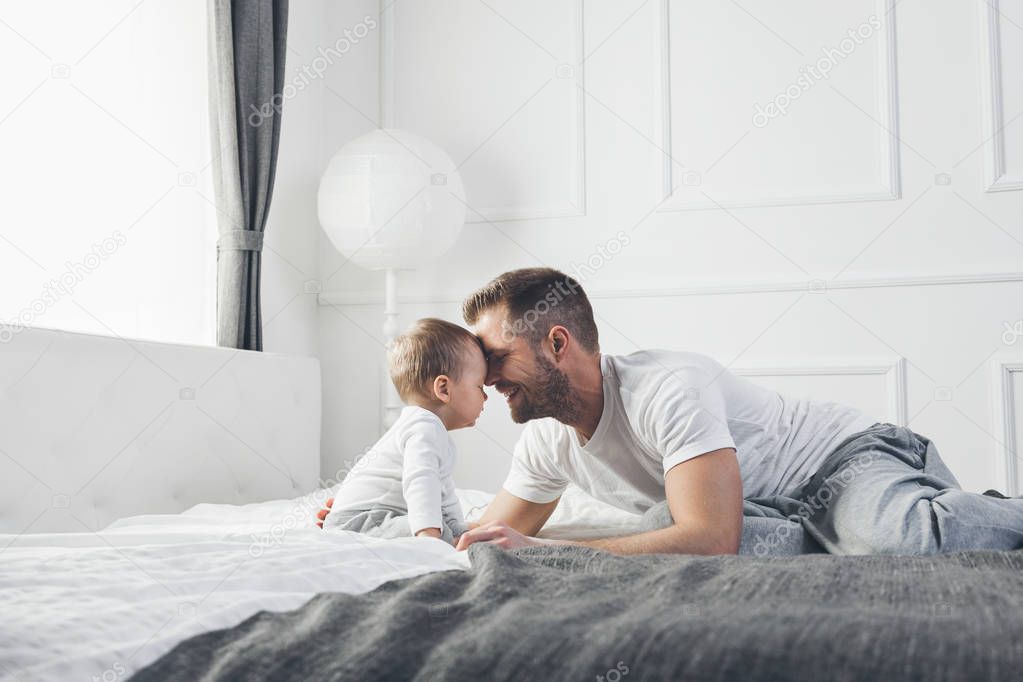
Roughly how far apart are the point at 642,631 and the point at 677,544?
0.70 metres

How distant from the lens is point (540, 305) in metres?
1.69

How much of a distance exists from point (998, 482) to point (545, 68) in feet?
6.07

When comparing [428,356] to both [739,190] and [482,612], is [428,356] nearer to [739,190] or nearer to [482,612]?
[482,612]

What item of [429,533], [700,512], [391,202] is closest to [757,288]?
[391,202]

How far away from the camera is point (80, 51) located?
2135 mm

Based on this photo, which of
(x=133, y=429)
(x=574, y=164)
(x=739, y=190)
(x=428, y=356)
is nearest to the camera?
(x=428, y=356)

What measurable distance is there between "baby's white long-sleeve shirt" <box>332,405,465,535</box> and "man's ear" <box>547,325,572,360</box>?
24 centimetres

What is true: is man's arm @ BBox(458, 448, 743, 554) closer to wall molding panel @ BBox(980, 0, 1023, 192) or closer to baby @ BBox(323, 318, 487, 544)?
baby @ BBox(323, 318, 487, 544)

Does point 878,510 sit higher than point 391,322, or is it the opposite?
point 391,322

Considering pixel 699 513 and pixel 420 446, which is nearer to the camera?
pixel 699 513

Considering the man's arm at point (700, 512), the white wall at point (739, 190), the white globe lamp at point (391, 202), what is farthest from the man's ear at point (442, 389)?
the white wall at point (739, 190)

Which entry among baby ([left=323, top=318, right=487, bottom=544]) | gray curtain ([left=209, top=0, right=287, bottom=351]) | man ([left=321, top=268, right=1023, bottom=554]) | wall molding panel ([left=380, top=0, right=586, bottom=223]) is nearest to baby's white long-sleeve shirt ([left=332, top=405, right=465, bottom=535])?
baby ([left=323, top=318, right=487, bottom=544])

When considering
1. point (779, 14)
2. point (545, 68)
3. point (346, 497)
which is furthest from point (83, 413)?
point (779, 14)

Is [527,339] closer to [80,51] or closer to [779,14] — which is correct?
[80,51]
